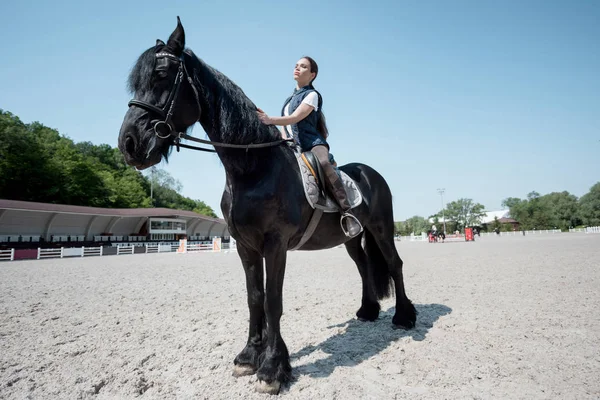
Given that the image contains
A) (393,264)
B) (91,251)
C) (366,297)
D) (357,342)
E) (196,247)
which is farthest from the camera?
(196,247)

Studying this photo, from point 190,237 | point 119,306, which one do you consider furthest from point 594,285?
point 190,237

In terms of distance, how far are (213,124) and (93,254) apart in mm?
28956

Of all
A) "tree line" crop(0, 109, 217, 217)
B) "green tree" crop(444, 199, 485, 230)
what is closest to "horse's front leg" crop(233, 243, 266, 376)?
"tree line" crop(0, 109, 217, 217)

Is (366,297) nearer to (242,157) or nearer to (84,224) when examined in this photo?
(242,157)

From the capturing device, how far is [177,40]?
2.56 metres

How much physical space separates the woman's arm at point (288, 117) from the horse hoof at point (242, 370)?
85.9 inches

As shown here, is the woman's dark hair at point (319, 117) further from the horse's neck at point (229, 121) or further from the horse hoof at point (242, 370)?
the horse hoof at point (242, 370)

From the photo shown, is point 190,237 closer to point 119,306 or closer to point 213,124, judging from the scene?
point 119,306

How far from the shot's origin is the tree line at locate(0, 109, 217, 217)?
111 feet

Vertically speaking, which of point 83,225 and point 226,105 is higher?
point 83,225

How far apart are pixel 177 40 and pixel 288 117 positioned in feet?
3.61

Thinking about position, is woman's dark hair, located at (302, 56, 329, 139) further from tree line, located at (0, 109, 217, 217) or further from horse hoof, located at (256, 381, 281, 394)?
tree line, located at (0, 109, 217, 217)

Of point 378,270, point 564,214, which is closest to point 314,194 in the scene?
point 378,270

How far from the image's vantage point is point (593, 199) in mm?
76938
